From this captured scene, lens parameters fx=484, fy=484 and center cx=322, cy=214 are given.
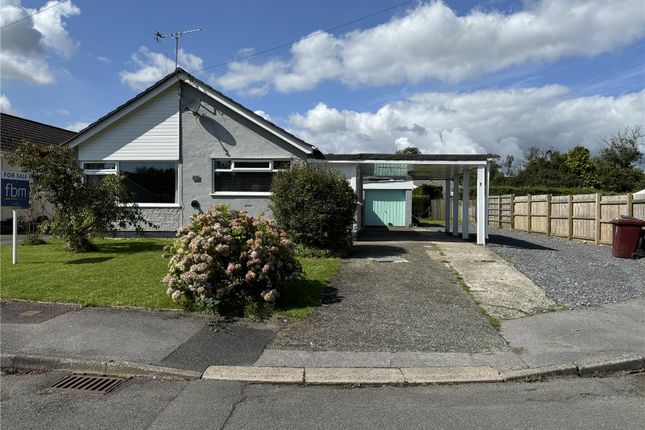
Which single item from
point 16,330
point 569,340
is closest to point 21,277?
point 16,330

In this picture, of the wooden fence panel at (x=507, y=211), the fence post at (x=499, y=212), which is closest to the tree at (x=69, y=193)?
the wooden fence panel at (x=507, y=211)

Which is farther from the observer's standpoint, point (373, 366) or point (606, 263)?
point (606, 263)

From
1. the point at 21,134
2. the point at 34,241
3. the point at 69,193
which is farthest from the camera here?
the point at 21,134

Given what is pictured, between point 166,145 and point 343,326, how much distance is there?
11180mm

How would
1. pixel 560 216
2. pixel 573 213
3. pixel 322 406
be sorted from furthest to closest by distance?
pixel 560 216 < pixel 573 213 < pixel 322 406

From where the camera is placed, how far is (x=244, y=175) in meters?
15.4

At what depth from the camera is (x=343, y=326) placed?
6.63m

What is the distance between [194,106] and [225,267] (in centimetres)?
975

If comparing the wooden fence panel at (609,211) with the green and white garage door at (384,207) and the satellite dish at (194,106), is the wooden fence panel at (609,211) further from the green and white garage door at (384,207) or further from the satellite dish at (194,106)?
the satellite dish at (194,106)

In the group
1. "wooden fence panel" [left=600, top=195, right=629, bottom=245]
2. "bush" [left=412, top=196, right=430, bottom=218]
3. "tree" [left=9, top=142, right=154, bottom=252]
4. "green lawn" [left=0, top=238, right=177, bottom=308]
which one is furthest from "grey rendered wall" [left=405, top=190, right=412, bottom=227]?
"tree" [left=9, top=142, right=154, bottom=252]

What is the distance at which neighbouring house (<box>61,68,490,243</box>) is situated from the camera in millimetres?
15008

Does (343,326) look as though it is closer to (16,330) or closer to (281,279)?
(281,279)

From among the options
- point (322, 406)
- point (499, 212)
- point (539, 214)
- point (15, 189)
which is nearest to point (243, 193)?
point (15, 189)

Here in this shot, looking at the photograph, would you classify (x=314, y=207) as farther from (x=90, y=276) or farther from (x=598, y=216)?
(x=598, y=216)
